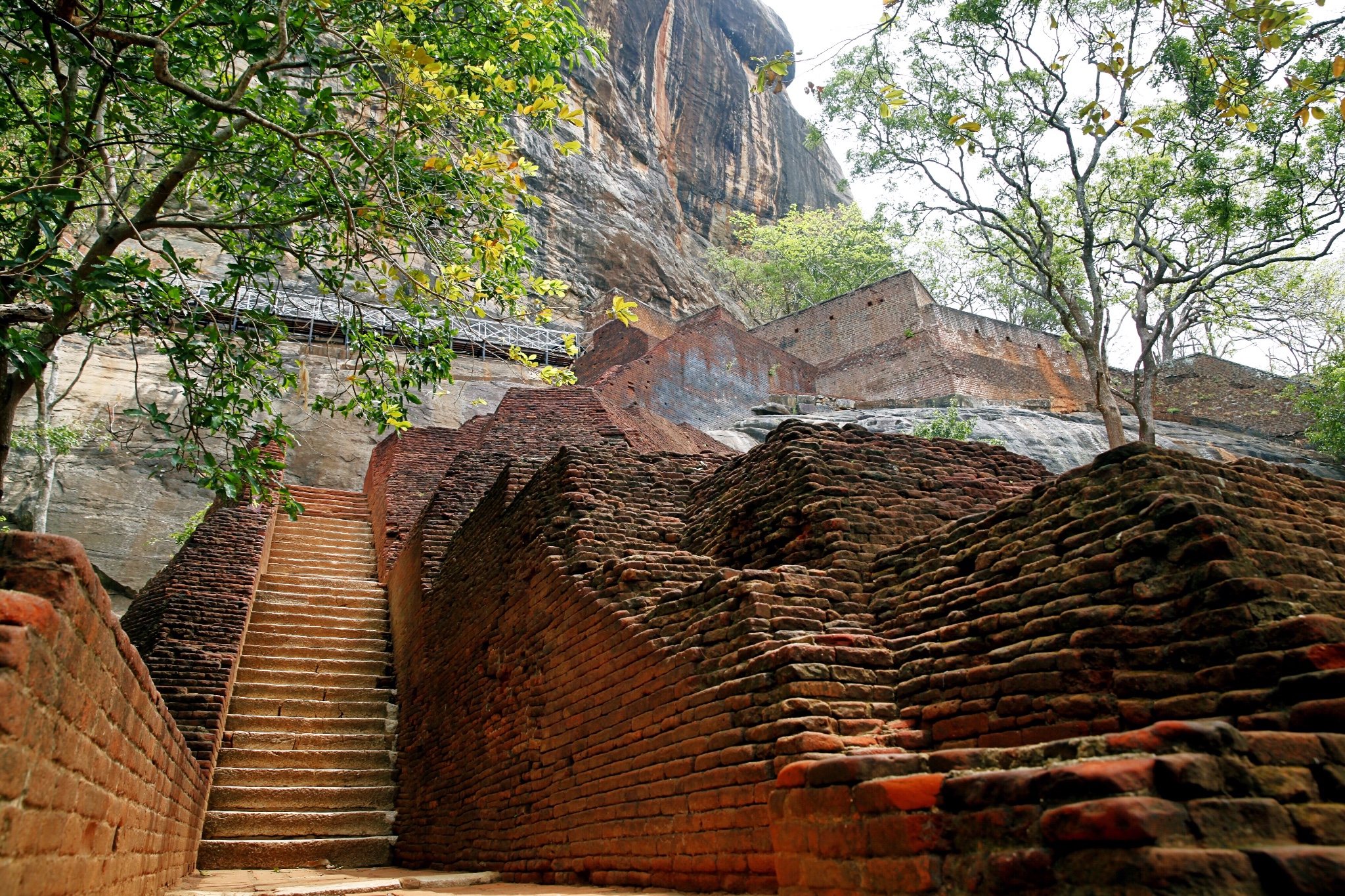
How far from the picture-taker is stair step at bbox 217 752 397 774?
818cm

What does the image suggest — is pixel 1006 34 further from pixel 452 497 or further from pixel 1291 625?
pixel 1291 625

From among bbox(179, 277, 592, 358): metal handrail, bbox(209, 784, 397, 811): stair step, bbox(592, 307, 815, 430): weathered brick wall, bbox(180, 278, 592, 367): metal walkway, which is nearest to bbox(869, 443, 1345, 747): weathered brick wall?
bbox(209, 784, 397, 811): stair step

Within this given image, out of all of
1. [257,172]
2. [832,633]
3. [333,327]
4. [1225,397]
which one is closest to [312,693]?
[257,172]

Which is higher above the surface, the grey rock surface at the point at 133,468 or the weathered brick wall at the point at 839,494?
the grey rock surface at the point at 133,468

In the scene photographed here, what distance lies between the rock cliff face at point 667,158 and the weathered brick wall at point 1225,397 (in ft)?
54.9

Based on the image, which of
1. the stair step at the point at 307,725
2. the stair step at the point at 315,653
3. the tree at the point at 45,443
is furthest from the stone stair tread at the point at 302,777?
the tree at the point at 45,443

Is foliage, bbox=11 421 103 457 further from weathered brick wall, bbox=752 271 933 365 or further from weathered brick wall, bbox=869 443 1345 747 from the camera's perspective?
weathered brick wall, bbox=752 271 933 365

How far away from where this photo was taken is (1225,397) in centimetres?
2503

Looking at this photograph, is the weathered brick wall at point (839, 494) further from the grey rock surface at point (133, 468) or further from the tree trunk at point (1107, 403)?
the grey rock surface at point (133, 468)

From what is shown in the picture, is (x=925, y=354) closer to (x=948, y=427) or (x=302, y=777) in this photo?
(x=948, y=427)

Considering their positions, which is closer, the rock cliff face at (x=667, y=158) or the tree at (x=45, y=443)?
the tree at (x=45, y=443)

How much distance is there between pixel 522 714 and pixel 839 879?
3820mm

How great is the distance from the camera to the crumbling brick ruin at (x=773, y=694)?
84.9 inches

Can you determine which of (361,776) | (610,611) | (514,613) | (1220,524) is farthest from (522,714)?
(1220,524)
